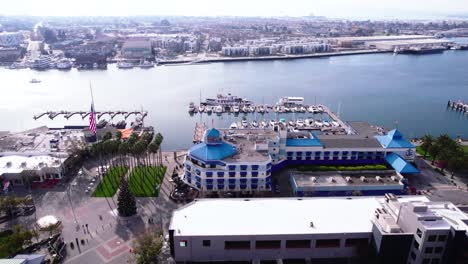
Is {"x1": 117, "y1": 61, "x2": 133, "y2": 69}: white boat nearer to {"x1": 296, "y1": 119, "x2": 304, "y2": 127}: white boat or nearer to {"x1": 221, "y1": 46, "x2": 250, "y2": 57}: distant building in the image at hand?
→ {"x1": 221, "y1": 46, "x2": 250, "y2": 57}: distant building

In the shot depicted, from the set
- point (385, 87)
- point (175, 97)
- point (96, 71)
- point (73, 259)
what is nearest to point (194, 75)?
point (175, 97)

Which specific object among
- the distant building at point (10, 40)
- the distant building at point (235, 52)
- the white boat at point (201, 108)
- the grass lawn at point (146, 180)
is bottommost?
the grass lawn at point (146, 180)

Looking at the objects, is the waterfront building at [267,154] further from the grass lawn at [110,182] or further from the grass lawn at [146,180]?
the grass lawn at [110,182]

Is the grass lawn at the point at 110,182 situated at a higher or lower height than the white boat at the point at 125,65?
lower

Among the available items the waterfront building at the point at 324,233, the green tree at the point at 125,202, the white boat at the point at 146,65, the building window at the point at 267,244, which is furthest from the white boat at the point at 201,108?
the white boat at the point at 146,65

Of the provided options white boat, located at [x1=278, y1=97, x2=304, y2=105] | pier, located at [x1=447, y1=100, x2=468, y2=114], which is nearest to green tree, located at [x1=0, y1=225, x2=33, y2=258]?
white boat, located at [x1=278, y1=97, x2=304, y2=105]

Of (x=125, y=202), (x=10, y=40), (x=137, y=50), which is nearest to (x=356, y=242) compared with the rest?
(x=125, y=202)
